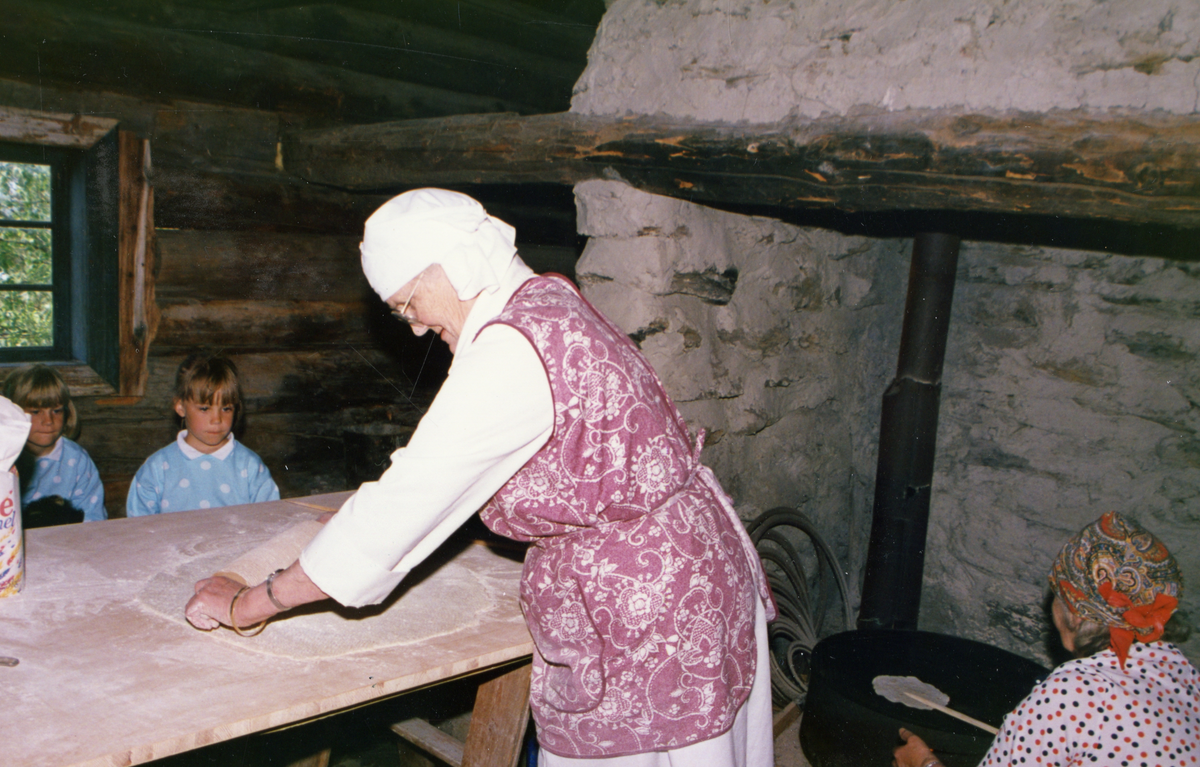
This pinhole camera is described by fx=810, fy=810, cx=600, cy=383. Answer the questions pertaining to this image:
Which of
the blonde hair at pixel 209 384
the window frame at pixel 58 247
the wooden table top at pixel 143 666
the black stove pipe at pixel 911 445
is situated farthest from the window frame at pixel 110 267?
the black stove pipe at pixel 911 445

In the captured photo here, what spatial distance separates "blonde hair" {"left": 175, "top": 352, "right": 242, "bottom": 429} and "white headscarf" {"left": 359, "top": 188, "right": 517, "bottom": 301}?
5.12ft

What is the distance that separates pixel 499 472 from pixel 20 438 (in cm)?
87

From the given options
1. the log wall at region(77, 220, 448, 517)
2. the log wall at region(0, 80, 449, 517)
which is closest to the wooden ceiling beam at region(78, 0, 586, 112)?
the log wall at region(0, 80, 449, 517)

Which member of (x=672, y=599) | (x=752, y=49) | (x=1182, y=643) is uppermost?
(x=752, y=49)

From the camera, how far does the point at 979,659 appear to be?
241 centimetres

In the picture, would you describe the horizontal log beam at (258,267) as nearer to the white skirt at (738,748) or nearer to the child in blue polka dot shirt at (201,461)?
the child in blue polka dot shirt at (201,461)

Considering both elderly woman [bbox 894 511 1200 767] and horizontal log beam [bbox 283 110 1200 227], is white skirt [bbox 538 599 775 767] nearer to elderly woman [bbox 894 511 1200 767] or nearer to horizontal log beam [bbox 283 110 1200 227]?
elderly woman [bbox 894 511 1200 767]

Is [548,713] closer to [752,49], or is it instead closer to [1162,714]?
[1162,714]

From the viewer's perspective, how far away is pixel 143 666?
1280mm

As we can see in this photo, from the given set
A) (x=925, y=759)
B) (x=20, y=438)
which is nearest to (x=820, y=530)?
(x=925, y=759)

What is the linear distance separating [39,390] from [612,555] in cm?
227

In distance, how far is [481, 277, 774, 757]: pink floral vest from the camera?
51.6 inches

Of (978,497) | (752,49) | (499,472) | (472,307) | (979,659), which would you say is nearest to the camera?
(499,472)

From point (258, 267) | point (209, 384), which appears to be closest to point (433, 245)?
point (209, 384)
